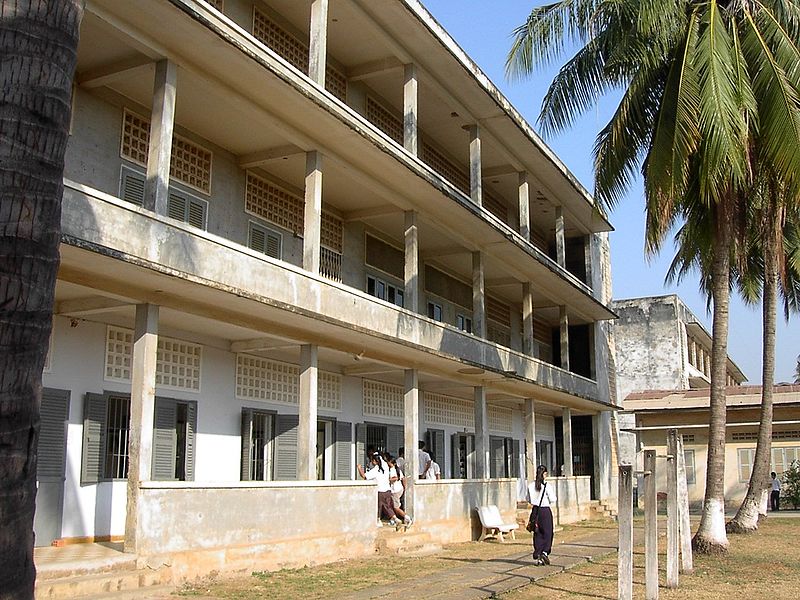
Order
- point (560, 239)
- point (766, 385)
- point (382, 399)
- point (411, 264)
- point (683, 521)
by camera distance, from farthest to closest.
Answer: point (560, 239) < point (766, 385) < point (382, 399) < point (411, 264) < point (683, 521)

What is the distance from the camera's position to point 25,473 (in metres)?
2.78

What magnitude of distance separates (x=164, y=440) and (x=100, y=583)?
13.8 feet

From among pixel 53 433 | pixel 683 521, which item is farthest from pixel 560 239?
pixel 53 433

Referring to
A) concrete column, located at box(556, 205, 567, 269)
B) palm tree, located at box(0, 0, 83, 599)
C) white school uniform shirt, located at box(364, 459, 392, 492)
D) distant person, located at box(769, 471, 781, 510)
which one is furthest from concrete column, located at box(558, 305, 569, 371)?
palm tree, located at box(0, 0, 83, 599)

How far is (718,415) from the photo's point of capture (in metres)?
14.9

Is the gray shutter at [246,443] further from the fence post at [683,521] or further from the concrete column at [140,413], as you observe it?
the fence post at [683,521]

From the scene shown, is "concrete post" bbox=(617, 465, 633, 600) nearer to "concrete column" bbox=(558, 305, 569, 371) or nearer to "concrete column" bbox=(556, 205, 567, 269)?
"concrete column" bbox=(556, 205, 567, 269)

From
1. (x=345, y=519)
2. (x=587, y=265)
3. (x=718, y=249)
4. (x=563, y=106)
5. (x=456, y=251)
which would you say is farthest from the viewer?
(x=587, y=265)

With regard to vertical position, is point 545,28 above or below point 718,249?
above

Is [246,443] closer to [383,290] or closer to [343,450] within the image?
[343,450]

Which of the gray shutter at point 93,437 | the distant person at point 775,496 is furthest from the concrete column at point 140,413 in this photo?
the distant person at point 775,496

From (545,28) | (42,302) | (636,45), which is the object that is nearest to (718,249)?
(636,45)

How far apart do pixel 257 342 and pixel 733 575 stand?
840cm

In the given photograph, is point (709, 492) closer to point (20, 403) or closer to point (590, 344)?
point (20, 403)
